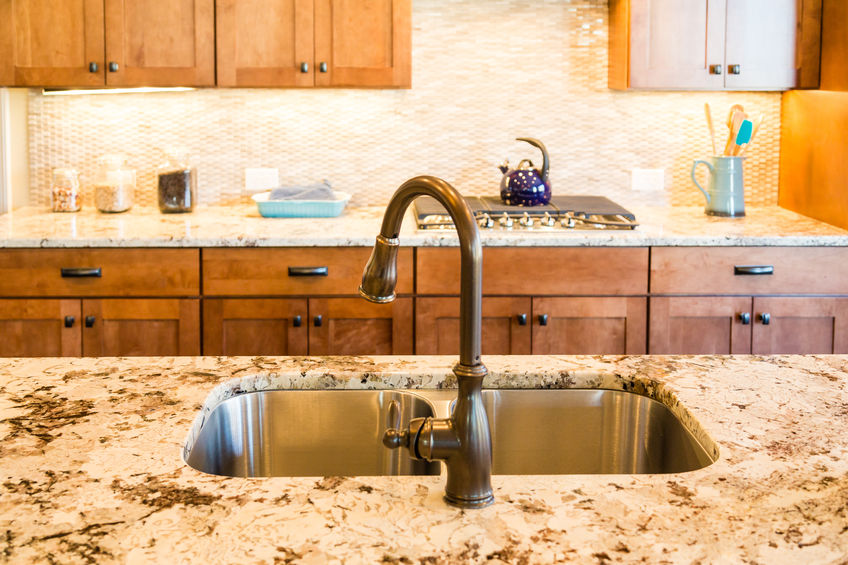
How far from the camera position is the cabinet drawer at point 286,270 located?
11.2 ft

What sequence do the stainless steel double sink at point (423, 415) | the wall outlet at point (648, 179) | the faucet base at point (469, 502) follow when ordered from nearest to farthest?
1. the faucet base at point (469, 502)
2. the stainless steel double sink at point (423, 415)
3. the wall outlet at point (648, 179)

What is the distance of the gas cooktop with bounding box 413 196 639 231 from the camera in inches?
140

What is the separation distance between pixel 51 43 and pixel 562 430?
2.68 m

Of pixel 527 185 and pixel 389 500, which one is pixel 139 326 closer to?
pixel 527 185

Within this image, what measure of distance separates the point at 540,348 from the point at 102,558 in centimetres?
249

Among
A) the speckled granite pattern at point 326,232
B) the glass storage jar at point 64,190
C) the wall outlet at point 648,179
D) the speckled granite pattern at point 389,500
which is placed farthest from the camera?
the wall outlet at point 648,179

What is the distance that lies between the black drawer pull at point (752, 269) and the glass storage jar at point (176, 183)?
2039mm

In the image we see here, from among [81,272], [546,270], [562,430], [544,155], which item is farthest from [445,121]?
[562,430]

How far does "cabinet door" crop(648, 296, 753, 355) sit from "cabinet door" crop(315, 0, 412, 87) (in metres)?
1.24

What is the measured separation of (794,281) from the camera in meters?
3.48

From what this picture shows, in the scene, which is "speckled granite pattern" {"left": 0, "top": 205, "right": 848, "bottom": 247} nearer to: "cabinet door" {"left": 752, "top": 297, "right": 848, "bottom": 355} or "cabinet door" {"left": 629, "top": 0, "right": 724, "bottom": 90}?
"cabinet door" {"left": 752, "top": 297, "right": 848, "bottom": 355}

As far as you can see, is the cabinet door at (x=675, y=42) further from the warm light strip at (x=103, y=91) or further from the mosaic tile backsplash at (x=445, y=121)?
the warm light strip at (x=103, y=91)

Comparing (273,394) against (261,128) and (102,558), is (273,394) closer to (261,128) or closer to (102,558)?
(102,558)

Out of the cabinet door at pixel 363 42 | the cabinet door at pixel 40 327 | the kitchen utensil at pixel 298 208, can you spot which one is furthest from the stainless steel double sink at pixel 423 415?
the cabinet door at pixel 363 42
